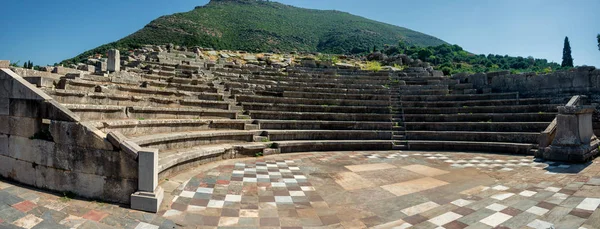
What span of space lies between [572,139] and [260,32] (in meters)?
52.9

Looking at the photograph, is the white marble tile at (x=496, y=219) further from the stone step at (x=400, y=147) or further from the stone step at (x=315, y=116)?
the stone step at (x=315, y=116)

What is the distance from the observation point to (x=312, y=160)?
8.43 metres

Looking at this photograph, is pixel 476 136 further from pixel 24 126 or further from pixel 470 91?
pixel 24 126

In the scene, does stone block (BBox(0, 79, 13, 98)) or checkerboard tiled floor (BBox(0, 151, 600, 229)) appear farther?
stone block (BBox(0, 79, 13, 98))

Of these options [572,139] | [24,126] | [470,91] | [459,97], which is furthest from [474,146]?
[24,126]

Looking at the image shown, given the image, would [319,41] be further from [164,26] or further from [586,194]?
[586,194]

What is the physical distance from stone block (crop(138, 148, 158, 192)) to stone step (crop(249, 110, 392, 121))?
712 cm

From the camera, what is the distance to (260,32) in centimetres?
5575

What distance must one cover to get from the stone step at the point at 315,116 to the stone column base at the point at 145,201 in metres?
7.23

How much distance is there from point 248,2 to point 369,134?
83390 millimetres

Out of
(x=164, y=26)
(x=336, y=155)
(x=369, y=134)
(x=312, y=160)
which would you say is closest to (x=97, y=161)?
(x=312, y=160)

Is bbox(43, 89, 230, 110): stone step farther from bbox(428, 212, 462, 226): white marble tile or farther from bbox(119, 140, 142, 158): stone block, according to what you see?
bbox(428, 212, 462, 226): white marble tile

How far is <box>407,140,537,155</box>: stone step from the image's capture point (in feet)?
30.2

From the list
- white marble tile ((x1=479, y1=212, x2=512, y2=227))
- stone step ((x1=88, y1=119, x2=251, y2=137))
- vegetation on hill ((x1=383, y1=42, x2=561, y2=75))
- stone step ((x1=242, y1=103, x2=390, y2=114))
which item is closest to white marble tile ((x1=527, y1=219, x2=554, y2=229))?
white marble tile ((x1=479, y1=212, x2=512, y2=227))
